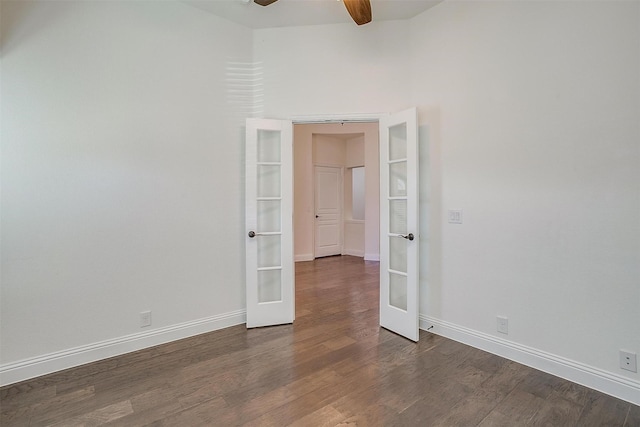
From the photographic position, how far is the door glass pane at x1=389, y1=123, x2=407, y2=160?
9.39ft

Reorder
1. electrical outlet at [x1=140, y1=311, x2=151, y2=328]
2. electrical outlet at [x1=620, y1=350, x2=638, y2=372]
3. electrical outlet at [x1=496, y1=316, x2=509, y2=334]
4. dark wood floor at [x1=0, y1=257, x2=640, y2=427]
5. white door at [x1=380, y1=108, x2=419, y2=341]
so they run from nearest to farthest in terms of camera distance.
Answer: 1. dark wood floor at [x1=0, y1=257, x2=640, y2=427]
2. electrical outlet at [x1=620, y1=350, x2=638, y2=372]
3. electrical outlet at [x1=496, y1=316, x2=509, y2=334]
4. electrical outlet at [x1=140, y1=311, x2=151, y2=328]
5. white door at [x1=380, y1=108, x2=419, y2=341]

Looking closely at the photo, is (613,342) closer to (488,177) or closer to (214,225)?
(488,177)

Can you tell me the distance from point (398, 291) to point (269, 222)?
4.95 feet

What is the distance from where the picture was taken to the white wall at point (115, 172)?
2082 mm

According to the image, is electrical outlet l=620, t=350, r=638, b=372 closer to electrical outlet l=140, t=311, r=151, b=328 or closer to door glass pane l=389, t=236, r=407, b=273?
door glass pane l=389, t=236, r=407, b=273

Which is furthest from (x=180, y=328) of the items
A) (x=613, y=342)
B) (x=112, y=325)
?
(x=613, y=342)

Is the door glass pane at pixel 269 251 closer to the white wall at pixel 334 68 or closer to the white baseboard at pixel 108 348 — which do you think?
the white baseboard at pixel 108 348

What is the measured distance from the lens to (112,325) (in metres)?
2.40

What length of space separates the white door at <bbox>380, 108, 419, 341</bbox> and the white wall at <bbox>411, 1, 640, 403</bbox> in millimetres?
268

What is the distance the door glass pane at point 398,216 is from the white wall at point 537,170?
282mm

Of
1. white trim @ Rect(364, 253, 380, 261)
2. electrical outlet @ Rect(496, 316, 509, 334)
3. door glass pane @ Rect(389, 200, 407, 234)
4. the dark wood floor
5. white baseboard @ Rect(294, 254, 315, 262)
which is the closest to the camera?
the dark wood floor

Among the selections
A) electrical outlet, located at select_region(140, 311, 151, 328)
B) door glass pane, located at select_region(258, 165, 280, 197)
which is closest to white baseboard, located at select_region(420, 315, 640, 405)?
door glass pane, located at select_region(258, 165, 280, 197)

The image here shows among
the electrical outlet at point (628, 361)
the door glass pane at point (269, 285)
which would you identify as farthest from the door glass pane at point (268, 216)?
the electrical outlet at point (628, 361)

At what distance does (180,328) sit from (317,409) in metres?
1.63
